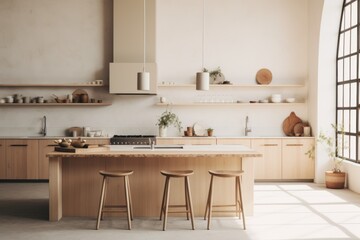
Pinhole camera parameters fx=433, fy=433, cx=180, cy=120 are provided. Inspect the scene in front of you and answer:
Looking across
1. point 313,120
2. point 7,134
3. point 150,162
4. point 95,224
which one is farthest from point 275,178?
point 7,134

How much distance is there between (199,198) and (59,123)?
A: 432cm

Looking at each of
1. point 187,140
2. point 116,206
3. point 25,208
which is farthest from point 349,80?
point 25,208

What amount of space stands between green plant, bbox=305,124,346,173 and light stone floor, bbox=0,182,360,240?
1.13m

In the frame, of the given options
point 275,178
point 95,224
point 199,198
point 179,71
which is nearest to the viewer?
point 95,224

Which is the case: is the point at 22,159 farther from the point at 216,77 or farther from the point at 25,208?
the point at 216,77

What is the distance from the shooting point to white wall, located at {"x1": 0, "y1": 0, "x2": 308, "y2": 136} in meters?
8.79

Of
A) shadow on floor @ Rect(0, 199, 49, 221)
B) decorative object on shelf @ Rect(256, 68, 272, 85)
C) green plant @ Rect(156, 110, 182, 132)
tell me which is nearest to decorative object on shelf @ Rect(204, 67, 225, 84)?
decorative object on shelf @ Rect(256, 68, 272, 85)

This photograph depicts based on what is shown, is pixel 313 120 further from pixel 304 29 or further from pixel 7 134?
pixel 7 134

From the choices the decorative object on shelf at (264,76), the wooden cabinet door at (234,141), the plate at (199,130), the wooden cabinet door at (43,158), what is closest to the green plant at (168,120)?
the plate at (199,130)

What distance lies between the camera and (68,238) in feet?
15.4

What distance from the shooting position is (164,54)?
29.2 ft

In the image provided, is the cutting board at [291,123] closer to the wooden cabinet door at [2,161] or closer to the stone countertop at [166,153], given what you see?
the stone countertop at [166,153]

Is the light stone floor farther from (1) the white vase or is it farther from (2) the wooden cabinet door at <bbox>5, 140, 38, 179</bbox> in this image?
(1) the white vase

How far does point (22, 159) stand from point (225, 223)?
15.1 feet
